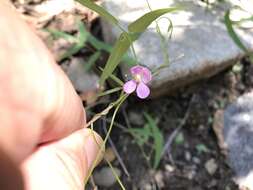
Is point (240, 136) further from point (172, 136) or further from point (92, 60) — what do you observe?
point (92, 60)

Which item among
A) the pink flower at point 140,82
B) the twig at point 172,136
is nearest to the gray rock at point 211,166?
the twig at point 172,136

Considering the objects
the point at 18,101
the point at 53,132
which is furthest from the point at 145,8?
the point at 18,101

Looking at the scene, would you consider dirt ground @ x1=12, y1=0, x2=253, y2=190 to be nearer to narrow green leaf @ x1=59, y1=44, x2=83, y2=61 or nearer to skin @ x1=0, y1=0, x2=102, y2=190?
narrow green leaf @ x1=59, y1=44, x2=83, y2=61

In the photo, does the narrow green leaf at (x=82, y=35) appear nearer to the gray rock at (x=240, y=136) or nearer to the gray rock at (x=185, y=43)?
the gray rock at (x=185, y=43)

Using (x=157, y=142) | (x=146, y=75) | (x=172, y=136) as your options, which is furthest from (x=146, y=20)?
(x=172, y=136)

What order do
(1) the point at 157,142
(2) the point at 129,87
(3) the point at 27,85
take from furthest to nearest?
(1) the point at 157,142
(2) the point at 129,87
(3) the point at 27,85

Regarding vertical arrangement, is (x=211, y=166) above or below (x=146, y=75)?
below

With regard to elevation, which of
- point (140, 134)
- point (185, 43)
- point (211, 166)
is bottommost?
point (211, 166)
